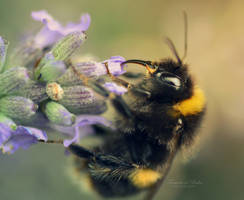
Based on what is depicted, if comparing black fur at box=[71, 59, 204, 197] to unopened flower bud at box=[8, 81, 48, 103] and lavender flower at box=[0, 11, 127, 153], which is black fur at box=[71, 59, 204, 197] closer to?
lavender flower at box=[0, 11, 127, 153]

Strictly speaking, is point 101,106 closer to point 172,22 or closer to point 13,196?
point 13,196

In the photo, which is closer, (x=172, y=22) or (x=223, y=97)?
(x=223, y=97)

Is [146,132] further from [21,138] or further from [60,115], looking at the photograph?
[21,138]

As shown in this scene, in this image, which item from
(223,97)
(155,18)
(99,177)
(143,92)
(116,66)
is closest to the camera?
(116,66)

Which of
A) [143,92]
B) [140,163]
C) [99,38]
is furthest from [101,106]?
[99,38]

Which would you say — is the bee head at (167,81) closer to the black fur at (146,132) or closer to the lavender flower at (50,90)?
the black fur at (146,132)

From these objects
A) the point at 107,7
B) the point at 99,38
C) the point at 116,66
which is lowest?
the point at 99,38

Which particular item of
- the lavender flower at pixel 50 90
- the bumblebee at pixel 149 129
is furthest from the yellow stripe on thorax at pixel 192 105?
the lavender flower at pixel 50 90

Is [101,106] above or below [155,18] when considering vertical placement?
above
